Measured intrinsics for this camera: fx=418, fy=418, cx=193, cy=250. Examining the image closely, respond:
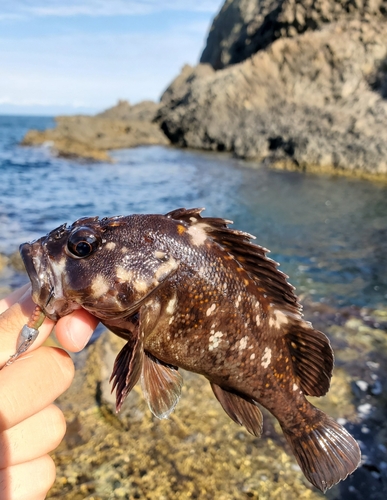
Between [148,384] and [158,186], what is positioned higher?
[148,384]

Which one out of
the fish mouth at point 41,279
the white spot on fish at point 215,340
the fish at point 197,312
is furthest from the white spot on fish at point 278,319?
the fish mouth at point 41,279

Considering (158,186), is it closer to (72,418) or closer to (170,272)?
(72,418)

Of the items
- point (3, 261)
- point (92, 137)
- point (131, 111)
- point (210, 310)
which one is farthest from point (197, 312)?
point (131, 111)

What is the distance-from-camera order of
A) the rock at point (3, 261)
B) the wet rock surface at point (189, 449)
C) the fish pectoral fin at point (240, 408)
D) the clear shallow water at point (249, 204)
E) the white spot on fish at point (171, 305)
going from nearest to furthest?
the white spot on fish at point (171, 305) → the fish pectoral fin at point (240, 408) → the wet rock surface at point (189, 449) → the rock at point (3, 261) → the clear shallow water at point (249, 204)

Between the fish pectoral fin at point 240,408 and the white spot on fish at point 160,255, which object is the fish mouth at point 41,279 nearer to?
the white spot on fish at point 160,255

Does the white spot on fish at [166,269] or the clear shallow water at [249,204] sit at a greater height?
the white spot on fish at [166,269]

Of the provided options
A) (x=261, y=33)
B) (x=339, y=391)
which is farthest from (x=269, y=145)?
(x=339, y=391)
